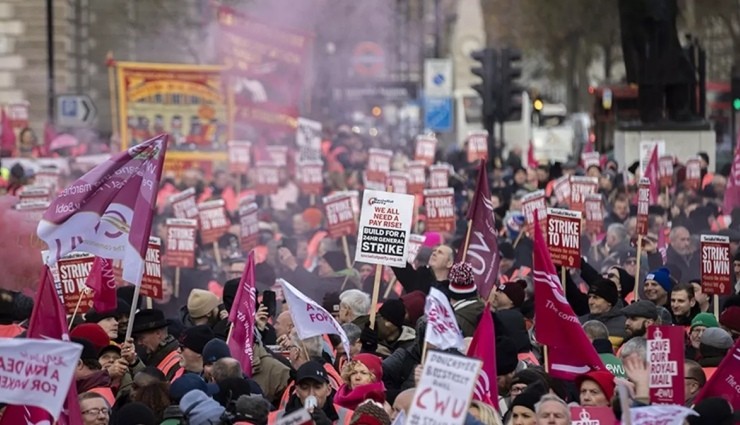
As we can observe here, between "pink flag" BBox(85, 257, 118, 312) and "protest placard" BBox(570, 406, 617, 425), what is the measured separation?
432cm

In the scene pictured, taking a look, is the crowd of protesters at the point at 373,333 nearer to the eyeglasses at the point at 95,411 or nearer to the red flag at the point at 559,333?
the eyeglasses at the point at 95,411

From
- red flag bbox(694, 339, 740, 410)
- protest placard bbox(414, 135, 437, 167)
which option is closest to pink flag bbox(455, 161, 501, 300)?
red flag bbox(694, 339, 740, 410)

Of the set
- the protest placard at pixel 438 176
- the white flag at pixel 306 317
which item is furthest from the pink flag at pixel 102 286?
the protest placard at pixel 438 176

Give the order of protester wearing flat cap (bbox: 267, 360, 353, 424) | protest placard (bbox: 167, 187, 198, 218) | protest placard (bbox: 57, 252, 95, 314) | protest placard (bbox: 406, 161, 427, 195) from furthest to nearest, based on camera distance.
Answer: protest placard (bbox: 406, 161, 427, 195)
protest placard (bbox: 167, 187, 198, 218)
protest placard (bbox: 57, 252, 95, 314)
protester wearing flat cap (bbox: 267, 360, 353, 424)

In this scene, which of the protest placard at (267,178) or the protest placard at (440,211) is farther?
the protest placard at (267,178)

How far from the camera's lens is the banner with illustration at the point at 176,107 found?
32.4 m

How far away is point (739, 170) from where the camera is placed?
1914 cm

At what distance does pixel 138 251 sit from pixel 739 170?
8.40 meters

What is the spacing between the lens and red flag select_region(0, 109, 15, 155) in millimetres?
31375

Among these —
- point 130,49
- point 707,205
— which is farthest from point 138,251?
point 130,49

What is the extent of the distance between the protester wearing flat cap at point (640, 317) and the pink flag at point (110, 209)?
281 centimetres

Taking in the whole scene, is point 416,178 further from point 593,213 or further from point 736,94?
point 736,94

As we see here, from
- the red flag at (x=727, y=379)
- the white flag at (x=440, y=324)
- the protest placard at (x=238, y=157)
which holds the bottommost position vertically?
the red flag at (x=727, y=379)

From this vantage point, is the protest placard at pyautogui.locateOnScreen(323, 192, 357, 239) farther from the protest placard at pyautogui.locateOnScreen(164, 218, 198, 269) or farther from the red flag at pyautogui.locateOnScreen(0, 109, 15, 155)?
the red flag at pyautogui.locateOnScreen(0, 109, 15, 155)
